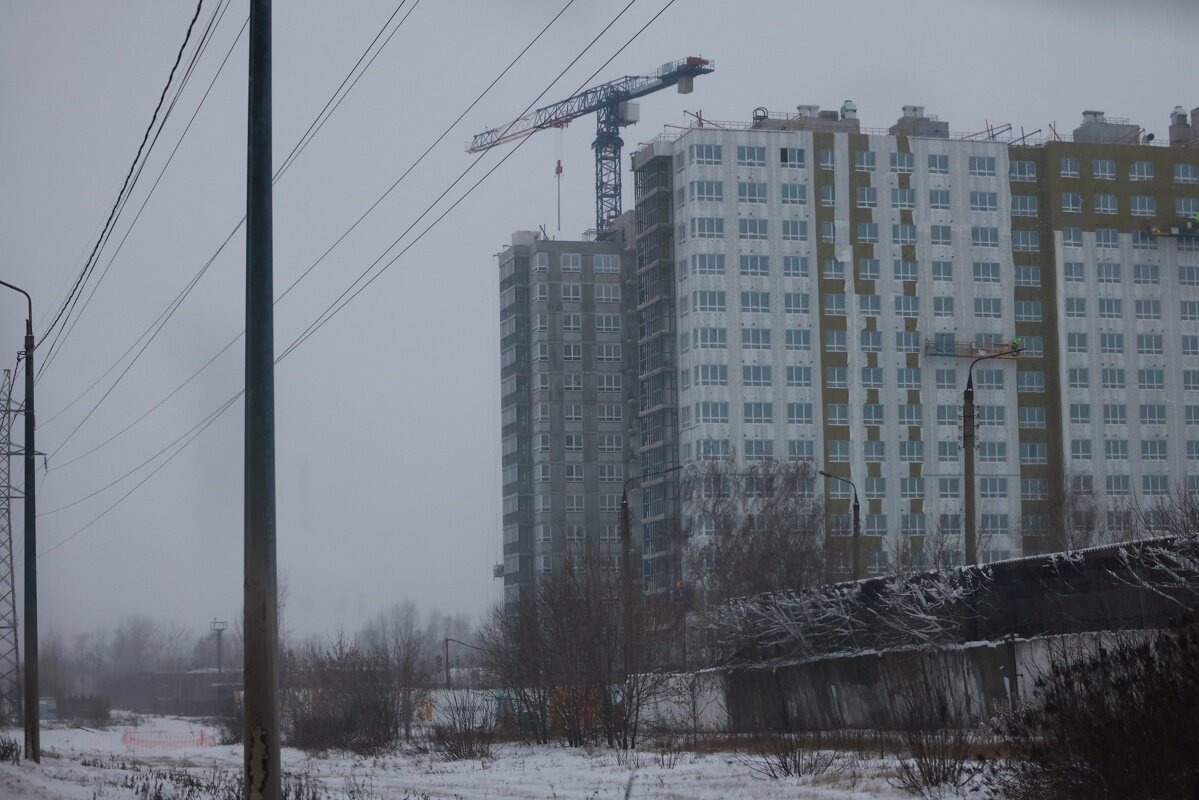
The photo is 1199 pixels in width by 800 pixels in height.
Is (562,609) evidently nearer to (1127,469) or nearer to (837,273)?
(837,273)

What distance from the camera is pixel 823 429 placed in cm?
12094

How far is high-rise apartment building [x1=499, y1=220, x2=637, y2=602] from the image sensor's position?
5595 inches

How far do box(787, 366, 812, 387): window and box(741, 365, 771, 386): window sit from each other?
1.95m

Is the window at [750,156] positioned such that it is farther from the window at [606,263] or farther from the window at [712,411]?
the window at [606,263]

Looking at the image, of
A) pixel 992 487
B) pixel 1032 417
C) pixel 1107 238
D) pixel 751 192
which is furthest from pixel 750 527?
pixel 1107 238

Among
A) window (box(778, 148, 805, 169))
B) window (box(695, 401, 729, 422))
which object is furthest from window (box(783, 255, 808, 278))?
window (box(695, 401, 729, 422))

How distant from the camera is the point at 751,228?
120 metres

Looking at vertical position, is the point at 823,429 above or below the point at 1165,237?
below

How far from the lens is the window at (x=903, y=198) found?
124 m

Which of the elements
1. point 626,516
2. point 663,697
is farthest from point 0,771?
point 626,516

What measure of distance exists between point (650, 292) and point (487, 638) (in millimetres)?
79525

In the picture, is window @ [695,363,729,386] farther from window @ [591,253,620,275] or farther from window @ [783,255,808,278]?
window @ [591,253,620,275]

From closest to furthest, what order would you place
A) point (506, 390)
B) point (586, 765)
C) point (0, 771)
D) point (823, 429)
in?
1. point (0, 771)
2. point (586, 765)
3. point (823, 429)
4. point (506, 390)

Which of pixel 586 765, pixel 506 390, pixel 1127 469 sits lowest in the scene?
pixel 586 765
